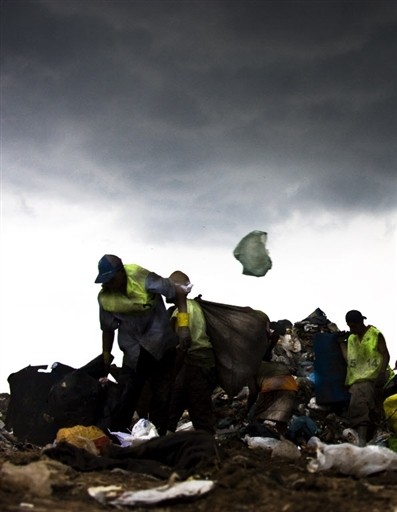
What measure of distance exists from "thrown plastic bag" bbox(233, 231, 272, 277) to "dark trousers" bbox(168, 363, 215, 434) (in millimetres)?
1576

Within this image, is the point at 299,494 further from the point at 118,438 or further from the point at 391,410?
the point at 391,410

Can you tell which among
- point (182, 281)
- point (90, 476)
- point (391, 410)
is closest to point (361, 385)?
point (391, 410)

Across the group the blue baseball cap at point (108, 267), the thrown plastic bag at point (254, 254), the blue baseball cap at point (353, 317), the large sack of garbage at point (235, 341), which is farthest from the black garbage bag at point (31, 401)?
the blue baseball cap at point (353, 317)

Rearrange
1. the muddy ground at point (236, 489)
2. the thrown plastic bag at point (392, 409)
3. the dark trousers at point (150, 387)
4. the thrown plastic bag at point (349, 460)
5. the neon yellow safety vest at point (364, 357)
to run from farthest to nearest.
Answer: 1. the neon yellow safety vest at point (364, 357)
2. the thrown plastic bag at point (392, 409)
3. the dark trousers at point (150, 387)
4. the thrown plastic bag at point (349, 460)
5. the muddy ground at point (236, 489)

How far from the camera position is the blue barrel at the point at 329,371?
1010cm

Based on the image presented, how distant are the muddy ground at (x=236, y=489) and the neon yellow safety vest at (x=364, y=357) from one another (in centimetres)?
327

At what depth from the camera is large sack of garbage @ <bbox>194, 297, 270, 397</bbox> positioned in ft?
27.2

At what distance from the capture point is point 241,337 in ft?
27.6

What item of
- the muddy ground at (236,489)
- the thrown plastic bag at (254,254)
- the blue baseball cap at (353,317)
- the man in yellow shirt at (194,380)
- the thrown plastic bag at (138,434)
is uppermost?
the thrown plastic bag at (254,254)

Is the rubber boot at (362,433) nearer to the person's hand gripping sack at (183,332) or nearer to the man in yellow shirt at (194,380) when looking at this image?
the man in yellow shirt at (194,380)

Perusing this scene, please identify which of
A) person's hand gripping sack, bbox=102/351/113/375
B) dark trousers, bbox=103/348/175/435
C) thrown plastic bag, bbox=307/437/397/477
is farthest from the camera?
person's hand gripping sack, bbox=102/351/113/375

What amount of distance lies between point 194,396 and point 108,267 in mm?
1603

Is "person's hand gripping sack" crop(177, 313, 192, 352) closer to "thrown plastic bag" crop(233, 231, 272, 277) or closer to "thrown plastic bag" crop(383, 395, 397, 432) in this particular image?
"thrown plastic bag" crop(233, 231, 272, 277)

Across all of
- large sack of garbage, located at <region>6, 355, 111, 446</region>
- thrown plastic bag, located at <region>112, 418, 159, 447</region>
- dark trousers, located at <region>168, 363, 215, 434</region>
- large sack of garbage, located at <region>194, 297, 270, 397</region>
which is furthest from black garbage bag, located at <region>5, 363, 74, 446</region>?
large sack of garbage, located at <region>194, 297, 270, 397</region>
